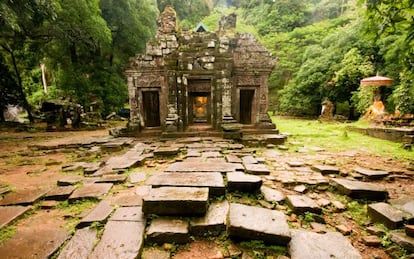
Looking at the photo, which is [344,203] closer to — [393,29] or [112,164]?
[393,29]

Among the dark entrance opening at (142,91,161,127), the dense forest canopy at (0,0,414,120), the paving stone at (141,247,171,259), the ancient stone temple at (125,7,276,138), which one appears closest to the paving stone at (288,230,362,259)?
the paving stone at (141,247,171,259)

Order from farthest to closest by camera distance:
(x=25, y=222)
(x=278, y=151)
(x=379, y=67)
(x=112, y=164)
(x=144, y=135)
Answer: (x=379, y=67), (x=144, y=135), (x=278, y=151), (x=112, y=164), (x=25, y=222)

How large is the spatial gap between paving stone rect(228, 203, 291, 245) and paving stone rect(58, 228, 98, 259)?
142cm

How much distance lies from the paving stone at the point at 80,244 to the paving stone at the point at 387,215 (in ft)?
10.8

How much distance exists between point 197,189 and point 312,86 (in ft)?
60.9

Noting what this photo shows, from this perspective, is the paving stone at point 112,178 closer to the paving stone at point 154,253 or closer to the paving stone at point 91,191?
the paving stone at point 91,191

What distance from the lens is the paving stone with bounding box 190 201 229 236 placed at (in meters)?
2.29

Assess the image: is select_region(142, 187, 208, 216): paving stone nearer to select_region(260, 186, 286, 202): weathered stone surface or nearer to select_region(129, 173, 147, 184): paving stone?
select_region(260, 186, 286, 202): weathered stone surface

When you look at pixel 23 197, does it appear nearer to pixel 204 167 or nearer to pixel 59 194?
pixel 59 194

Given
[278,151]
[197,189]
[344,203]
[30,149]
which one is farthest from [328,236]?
[30,149]

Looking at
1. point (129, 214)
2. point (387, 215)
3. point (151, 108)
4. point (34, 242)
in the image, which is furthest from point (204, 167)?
point (151, 108)

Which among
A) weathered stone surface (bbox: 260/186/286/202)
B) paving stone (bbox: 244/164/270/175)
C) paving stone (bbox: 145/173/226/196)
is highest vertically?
paving stone (bbox: 145/173/226/196)

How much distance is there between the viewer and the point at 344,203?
313 cm

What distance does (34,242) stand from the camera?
218cm
